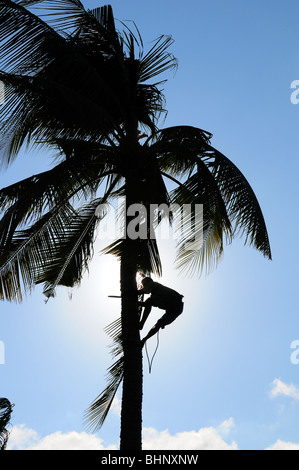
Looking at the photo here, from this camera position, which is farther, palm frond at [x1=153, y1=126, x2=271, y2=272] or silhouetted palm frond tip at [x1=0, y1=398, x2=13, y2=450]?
silhouetted palm frond tip at [x1=0, y1=398, x2=13, y2=450]

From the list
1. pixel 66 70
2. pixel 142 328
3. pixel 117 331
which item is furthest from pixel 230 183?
pixel 117 331

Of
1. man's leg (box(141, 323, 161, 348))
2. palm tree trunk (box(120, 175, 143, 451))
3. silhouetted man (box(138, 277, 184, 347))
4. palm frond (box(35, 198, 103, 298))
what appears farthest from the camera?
palm frond (box(35, 198, 103, 298))

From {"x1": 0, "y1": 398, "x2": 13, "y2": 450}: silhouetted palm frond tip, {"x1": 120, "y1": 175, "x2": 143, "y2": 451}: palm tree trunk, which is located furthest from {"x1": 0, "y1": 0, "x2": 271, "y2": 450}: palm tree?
{"x1": 0, "y1": 398, "x2": 13, "y2": 450}: silhouetted palm frond tip

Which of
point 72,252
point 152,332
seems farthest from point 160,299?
point 72,252

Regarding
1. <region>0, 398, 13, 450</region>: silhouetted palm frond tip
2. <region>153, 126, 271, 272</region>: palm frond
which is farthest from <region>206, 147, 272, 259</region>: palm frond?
<region>0, 398, 13, 450</region>: silhouetted palm frond tip

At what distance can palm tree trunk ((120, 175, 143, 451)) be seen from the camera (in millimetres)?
6684

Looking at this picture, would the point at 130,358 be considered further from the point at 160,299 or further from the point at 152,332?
the point at 160,299

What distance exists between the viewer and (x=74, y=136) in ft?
27.1

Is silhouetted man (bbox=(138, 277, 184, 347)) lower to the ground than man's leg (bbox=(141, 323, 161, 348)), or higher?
higher

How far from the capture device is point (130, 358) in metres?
7.07

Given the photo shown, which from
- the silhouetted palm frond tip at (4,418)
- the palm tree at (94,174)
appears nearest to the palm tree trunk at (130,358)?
the palm tree at (94,174)

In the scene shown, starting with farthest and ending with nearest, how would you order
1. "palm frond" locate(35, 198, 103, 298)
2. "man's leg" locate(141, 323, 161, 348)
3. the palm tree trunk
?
"palm frond" locate(35, 198, 103, 298), "man's leg" locate(141, 323, 161, 348), the palm tree trunk

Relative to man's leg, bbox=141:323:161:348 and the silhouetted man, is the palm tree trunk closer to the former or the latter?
the silhouetted man

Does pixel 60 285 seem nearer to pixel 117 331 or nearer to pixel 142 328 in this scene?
pixel 117 331
